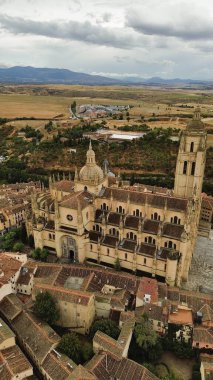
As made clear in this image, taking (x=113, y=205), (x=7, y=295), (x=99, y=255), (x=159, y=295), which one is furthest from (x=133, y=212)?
(x=7, y=295)

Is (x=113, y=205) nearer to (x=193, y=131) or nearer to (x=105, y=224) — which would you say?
(x=105, y=224)

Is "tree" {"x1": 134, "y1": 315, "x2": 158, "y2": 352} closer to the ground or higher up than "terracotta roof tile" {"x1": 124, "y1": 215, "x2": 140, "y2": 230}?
closer to the ground

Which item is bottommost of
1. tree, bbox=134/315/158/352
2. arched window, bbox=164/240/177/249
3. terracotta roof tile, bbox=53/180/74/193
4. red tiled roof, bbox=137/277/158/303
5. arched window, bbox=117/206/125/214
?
tree, bbox=134/315/158/352

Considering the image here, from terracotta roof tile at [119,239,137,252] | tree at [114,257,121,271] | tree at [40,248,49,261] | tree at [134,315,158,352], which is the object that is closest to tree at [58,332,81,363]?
tree at [134,315,158,352]

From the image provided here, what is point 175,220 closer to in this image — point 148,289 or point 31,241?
point 148,289

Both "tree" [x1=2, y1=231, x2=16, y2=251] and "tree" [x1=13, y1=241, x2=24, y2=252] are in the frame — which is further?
"tree" [x1=2, y1=231, x2=16, y2=251]

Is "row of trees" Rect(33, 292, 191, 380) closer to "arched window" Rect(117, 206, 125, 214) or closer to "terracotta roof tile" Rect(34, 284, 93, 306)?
"terracotta roof tile" Rect(34, 284, 93, 306)

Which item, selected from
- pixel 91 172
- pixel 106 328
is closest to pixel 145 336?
pixel 106 328
